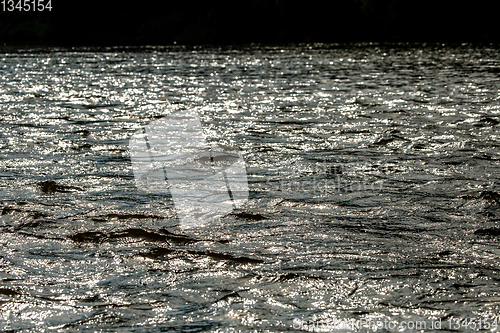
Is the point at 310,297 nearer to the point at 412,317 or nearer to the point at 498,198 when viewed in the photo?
the point at 412,317

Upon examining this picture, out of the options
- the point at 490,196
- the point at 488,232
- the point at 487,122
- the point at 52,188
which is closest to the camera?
the point at 488,232

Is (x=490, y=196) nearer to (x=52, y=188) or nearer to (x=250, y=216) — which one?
(x=250, y=216)

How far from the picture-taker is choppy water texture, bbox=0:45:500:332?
3729 mm

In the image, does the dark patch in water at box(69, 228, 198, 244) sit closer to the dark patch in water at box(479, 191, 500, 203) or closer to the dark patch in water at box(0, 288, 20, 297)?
the dark patch in water at box(0, 288, 20, 297)

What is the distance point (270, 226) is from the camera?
5121 millimetres

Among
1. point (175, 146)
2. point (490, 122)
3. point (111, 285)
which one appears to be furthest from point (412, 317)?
point (490, 122)
